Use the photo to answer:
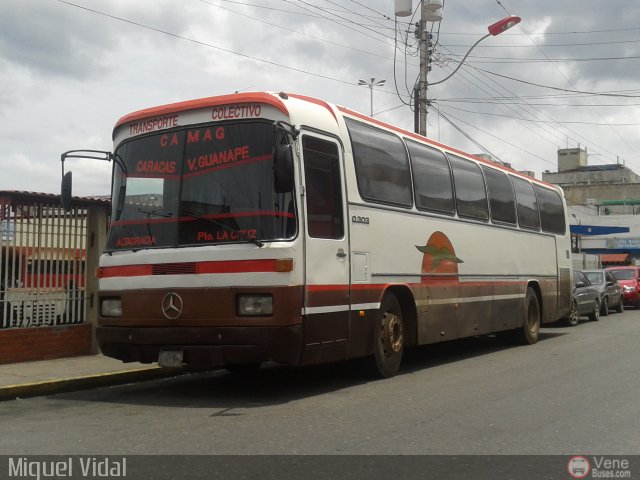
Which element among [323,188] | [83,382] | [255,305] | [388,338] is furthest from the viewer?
[388,338]

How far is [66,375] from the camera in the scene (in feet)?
30.0

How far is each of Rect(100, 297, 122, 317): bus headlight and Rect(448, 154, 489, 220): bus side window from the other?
5.71 m

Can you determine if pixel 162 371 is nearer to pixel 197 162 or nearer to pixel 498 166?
pixel 197 162

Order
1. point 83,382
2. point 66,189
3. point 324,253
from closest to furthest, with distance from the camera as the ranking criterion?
point 324,253 < point 66,189 < point 83,382

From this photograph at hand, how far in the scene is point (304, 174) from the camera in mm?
7629

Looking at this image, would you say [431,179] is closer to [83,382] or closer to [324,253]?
[324,253]

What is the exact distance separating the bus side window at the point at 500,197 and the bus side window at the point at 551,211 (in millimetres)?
1744

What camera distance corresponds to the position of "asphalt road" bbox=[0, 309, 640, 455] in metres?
5.75

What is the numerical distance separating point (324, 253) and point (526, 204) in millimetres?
7697

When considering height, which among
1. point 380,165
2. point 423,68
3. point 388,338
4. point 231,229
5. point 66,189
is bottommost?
point 388,338

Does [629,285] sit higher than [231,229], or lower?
lower

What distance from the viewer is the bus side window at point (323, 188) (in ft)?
25.3

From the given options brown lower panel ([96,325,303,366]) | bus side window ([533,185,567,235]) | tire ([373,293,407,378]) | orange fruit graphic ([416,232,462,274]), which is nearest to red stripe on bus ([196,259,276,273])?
brown lower panel ([96,325,303,366])
